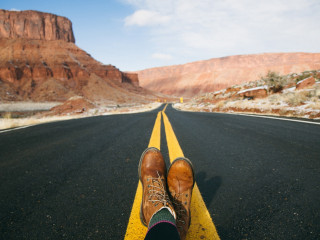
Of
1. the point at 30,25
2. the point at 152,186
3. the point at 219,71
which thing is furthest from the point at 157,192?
the point at 219,71

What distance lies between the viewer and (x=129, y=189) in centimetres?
174

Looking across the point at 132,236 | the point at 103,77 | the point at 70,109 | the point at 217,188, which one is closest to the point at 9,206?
the point at 132,236

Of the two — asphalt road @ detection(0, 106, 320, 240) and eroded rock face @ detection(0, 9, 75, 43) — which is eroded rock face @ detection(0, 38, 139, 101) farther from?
asphalt road @ detection(0, 106, 320, 240)

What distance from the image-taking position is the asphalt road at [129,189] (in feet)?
4.05

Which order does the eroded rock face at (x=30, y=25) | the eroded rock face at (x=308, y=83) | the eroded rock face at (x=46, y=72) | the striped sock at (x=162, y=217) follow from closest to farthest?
the striped sock at (x=162, y=217) → the eroded rock face at (x=308, y=83) → the eroded rock face at (x=46, y=72) → the eroded rock face at (x=30, y=25)

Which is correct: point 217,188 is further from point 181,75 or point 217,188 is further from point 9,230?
point 181,75

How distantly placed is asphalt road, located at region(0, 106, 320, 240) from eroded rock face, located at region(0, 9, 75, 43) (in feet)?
285

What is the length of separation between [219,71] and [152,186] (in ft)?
353

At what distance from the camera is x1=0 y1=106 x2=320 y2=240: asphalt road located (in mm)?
1233

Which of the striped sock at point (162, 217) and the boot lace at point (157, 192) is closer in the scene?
the striped sock at point (162, 217)

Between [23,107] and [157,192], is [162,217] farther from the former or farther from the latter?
[23,107]

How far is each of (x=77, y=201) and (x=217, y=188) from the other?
1252mm

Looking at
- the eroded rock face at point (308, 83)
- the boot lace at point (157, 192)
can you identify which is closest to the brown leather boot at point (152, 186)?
the boot lace at point (157, 192)

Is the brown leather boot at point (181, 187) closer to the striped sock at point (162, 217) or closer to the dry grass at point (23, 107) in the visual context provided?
the striped sock at point (162, 217)
